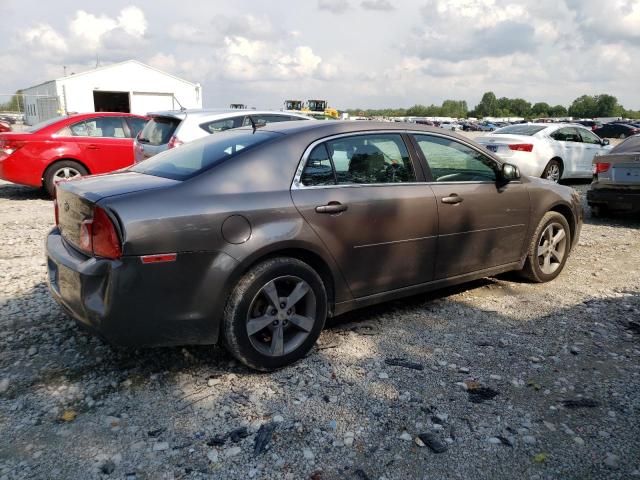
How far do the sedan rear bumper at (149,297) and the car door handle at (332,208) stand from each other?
728 mm

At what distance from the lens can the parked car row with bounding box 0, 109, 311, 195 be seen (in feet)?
26.4

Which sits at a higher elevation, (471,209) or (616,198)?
(471,209)

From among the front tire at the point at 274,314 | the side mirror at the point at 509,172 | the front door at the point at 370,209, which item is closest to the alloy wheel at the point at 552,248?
the side mirror at the point at 509,172

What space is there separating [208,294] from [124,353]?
3.36 feet

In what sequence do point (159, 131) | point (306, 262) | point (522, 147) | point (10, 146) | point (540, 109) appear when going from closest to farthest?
1. point (306, 262)
2. point (159, 131)
3. point (10, 146)
4. point (522, 147)
5. point (540, 109)

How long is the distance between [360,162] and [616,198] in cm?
605

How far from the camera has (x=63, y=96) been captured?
36469 mm

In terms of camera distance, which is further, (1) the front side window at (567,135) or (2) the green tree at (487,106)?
(2) the green tree at (487,106)

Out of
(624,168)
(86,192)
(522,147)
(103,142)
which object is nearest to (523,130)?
(522,147)

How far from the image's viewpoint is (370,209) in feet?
12.1

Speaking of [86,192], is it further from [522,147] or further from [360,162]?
[522,147]

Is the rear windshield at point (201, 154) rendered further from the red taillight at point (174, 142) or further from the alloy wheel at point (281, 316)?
the red taillight at point (174, 142)

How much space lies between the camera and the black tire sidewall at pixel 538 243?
16.4ft

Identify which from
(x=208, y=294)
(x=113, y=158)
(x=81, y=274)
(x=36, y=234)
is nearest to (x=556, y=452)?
(x=208, y=294)
